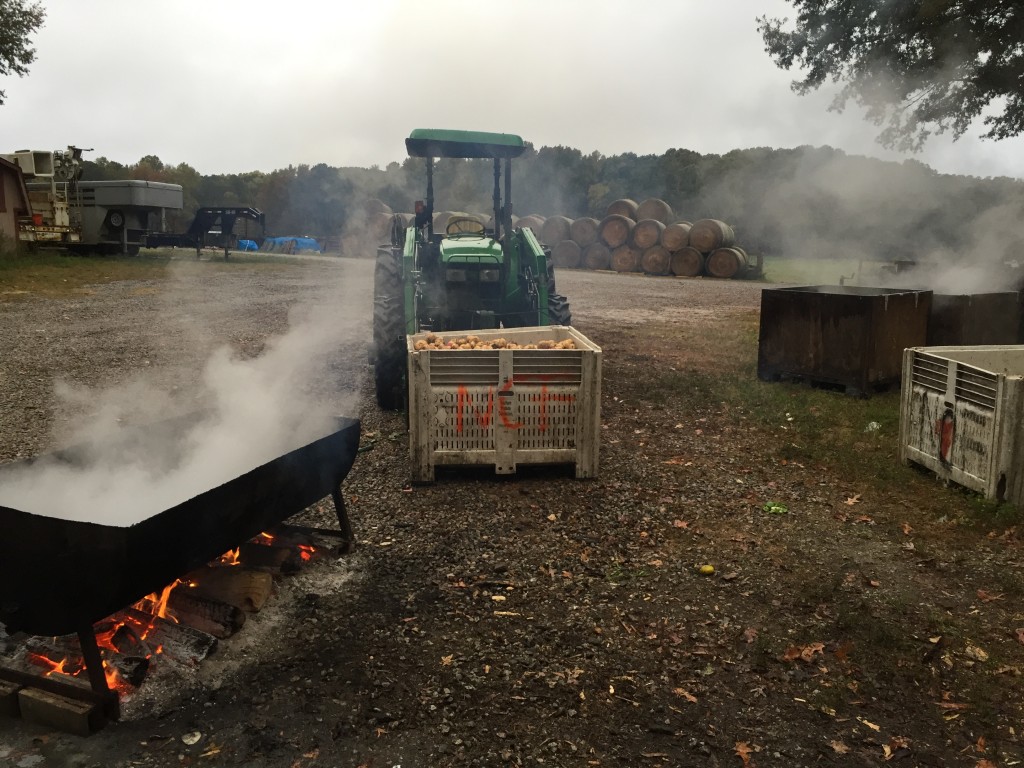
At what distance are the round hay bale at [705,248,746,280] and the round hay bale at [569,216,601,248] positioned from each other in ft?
17.4

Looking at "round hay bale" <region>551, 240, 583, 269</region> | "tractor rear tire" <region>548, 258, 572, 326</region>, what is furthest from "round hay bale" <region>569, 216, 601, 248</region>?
"tractor rear tire" <region>548, 258, 572, 326</region>

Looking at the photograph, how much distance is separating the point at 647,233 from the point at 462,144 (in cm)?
2192

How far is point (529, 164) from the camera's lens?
44.8m

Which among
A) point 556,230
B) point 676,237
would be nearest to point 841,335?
point 676,237

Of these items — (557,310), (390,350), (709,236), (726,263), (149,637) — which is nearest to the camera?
(149,637)

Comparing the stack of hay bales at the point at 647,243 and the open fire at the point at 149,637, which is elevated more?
the stack of hay bales at the point at 647,243

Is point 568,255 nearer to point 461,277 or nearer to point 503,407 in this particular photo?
point 461,277

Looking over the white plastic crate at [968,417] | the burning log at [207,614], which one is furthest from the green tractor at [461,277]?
the burning log at [207,614]

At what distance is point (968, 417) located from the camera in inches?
213

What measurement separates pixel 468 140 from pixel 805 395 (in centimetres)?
448

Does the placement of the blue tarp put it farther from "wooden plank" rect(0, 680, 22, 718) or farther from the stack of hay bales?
"wooden plank" rect(0, 680, 22, 718)

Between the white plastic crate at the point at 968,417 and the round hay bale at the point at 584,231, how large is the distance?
1016 inches

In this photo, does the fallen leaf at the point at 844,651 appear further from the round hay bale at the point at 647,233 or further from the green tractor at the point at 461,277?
the round hay bale at the point at 647,233

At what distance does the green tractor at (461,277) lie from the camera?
8.00 m
